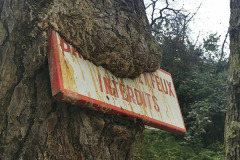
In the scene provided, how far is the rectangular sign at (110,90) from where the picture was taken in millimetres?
1308

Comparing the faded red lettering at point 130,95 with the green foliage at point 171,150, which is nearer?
the faded red lettering at point 130,95

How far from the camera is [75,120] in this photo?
4.44 ft

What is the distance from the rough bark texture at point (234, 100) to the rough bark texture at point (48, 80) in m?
2.17

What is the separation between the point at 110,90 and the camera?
1.55 meters

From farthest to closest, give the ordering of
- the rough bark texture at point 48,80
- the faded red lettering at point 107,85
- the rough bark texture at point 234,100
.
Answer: the rough bark texture at point 234,100 < the faded red lettering at point 107,85 < the rough bark texture at point 48,80

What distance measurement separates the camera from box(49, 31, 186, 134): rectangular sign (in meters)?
1.31

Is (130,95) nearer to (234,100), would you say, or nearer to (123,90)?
(123,90)

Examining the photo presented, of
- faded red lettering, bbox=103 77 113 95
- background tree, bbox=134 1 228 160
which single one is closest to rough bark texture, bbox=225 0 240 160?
background tree, bbox=134 1 228 160

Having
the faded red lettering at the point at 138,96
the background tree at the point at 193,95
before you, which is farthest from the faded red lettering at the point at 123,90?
the background tree at the point at 193,95

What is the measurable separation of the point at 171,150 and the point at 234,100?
3130 millimetres

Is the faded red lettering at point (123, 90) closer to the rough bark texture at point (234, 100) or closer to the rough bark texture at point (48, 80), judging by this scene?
the rough bark texture at point (48, 80)

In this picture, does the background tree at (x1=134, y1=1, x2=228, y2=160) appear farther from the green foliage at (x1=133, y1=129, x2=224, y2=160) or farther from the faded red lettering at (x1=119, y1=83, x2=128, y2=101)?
the faded red lettering at (x1=119, y1=83, x2=128, y2=101)

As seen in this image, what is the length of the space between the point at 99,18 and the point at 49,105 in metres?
0.52

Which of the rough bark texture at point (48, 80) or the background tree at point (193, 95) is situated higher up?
the rough bark texture at point (48, 80)
